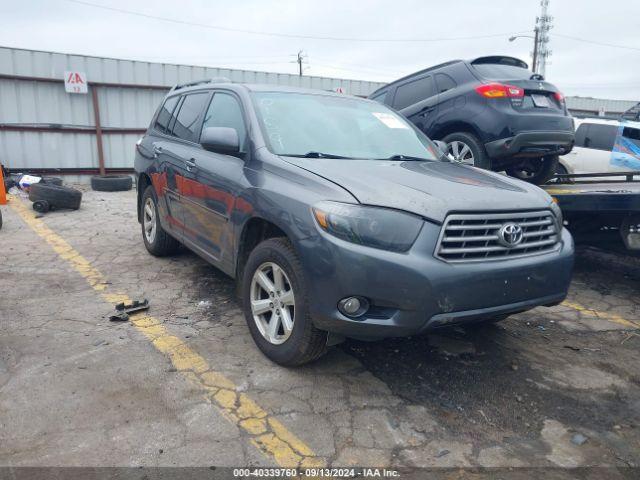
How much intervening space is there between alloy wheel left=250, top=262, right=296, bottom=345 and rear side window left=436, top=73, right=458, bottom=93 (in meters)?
4.02

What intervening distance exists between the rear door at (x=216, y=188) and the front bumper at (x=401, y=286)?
1.01 m

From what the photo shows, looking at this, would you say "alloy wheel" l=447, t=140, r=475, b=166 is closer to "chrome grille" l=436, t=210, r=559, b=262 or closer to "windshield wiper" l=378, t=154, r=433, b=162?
"windshield wiper" l=378, t=154, r=433, b=162

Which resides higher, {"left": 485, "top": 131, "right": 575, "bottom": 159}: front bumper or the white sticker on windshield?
the white sticker on windshield

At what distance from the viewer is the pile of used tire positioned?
319 inches

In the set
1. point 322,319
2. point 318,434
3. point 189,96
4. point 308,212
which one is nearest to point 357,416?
point 318,434

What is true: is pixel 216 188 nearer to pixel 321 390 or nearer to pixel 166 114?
pixel 321 390

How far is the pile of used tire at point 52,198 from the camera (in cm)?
810

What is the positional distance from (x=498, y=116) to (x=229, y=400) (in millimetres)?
4132

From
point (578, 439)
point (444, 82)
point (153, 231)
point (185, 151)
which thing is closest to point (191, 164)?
point (185, 151)

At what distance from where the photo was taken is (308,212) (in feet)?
8.96

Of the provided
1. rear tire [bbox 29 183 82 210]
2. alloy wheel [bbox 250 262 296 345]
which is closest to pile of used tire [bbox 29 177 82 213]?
rear tire [bbox 29 183 82 210]

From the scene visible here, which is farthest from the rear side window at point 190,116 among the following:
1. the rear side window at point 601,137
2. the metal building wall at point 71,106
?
the metal building wall at point 71,106

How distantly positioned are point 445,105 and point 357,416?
4386 mm

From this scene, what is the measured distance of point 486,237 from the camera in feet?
8.91
